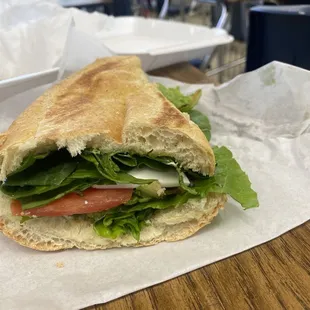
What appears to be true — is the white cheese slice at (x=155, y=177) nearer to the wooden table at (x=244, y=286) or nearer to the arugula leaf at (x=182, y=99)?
the wooden table at (x=244, y=286)

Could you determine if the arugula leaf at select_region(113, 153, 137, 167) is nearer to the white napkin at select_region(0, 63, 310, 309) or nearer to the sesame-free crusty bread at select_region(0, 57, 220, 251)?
the sesame-free crusty bread at select_region(0, 57, 220, 251)

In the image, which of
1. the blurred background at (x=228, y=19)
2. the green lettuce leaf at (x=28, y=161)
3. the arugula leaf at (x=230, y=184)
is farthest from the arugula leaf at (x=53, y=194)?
the blurred background at (x=228, y=19)

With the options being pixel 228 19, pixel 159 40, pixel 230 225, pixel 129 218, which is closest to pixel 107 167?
pixel 129 218

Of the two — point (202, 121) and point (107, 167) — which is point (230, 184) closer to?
point (107, 167)

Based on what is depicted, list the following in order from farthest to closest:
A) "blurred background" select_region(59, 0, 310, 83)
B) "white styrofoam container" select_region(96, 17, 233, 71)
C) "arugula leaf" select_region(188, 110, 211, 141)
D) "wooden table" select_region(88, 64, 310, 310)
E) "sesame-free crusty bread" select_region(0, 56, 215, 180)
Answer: "white styrofoam container" select_region(96, 17, 233, 71) → "blurred background" select_region(59, 0, 310, 83) → "arugula leaf" select_region(188, 110, 211, 141) → "sesame-free crusty bread" select_region(0, 56, 215, 180) → "wooden table" select_region(88, 64, 310, 310)

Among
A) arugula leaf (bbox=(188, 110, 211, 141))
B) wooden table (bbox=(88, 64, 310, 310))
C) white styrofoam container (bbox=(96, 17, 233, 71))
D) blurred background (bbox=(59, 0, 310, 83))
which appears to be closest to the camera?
wooden table (bbox=(88, 64, 310, 310))

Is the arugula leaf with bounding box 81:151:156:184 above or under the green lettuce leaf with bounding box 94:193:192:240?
above

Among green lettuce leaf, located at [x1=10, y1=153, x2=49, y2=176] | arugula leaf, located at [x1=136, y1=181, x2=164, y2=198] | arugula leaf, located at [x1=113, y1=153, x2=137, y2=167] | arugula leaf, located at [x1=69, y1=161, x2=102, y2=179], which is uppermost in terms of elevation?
green lettuce leaf, located at [x1=10, y1=153, x2=49, y2=176]

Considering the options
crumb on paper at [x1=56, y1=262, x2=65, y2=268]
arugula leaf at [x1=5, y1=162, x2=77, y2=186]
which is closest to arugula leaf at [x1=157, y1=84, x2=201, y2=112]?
arugula leaf at [x1=5, y1=162, x2=77, y2=186]

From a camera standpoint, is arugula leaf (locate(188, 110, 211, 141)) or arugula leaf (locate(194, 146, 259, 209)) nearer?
arugula leaf (locate(194, 146, 259, 209))
